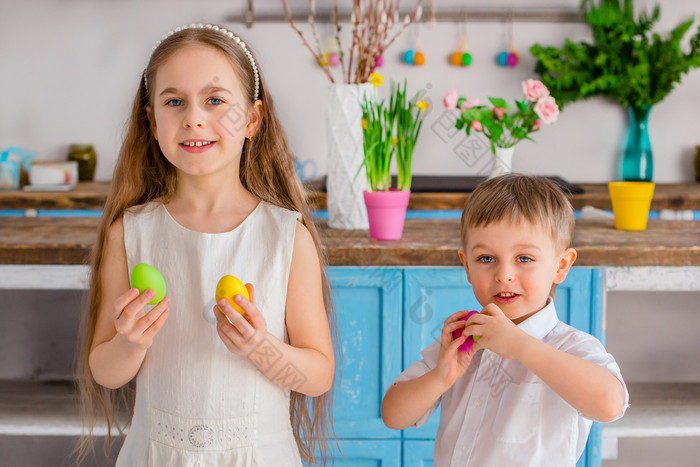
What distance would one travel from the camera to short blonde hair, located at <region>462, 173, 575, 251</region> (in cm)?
105

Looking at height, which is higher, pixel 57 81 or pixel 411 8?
pixel 411 8

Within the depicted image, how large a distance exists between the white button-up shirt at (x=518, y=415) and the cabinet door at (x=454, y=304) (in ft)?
1.68

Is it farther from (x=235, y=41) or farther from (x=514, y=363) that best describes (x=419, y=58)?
(x=514, y=363)

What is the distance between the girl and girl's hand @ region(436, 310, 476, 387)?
0.80 ft

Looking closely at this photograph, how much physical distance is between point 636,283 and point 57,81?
274 cm

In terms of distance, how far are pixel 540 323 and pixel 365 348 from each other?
0.64 m

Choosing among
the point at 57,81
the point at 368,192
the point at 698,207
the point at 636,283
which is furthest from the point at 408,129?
the point at 57,81

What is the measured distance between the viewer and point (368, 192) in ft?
5.52

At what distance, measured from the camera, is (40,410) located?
181cm

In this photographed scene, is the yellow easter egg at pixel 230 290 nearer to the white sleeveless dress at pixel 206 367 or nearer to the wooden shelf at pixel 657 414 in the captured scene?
the white sleeveless dress at pixel 206 367

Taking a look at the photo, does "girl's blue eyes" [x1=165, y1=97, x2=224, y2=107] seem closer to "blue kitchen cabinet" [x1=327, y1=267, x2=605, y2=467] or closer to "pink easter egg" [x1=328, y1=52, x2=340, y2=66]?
"blue kitchen cabinet" [x1=327, y1=267, x2=605, y2=467]

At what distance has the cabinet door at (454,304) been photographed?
162cm

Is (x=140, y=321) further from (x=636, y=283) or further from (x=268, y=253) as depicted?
(x=636, y=283)

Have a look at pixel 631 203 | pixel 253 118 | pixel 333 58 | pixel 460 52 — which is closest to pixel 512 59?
pixel 460 52
